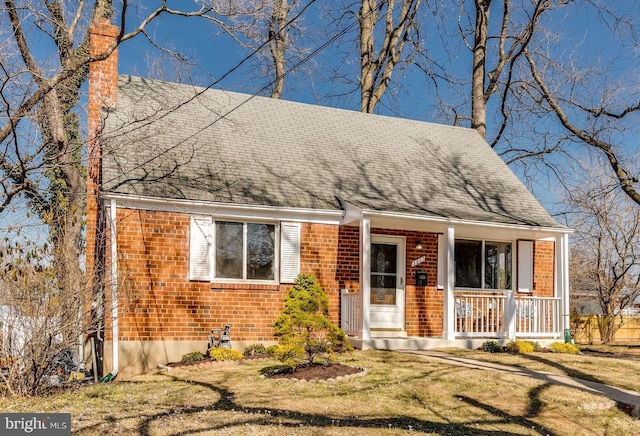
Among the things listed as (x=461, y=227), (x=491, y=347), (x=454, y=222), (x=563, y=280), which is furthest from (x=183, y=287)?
(x=563, y=280)

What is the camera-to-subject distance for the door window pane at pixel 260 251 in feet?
40.9

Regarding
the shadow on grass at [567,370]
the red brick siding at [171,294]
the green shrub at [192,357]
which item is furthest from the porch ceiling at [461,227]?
the green shrub at [192,357]

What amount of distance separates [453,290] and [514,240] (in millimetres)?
2647

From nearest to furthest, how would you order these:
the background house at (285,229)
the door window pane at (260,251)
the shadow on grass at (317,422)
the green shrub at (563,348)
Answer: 1. the shadow on grass at (317,422)
2. the background house at (285,229)
3. the door window pane at (260,251)
4. the green shrub at (563,348)

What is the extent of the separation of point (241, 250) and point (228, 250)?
256 millimetres

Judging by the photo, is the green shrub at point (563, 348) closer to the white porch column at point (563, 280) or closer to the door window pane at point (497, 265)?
the white porch column at point (563, 280)

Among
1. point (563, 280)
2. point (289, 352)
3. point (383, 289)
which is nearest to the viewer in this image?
point (289, 352)

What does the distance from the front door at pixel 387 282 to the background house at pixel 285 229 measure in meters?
0.03

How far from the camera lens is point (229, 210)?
39.6ft

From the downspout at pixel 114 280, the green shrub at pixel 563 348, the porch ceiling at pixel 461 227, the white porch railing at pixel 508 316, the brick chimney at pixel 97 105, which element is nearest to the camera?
the downspout at pixel 114 280

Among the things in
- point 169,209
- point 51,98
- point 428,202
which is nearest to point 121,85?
point 51,98

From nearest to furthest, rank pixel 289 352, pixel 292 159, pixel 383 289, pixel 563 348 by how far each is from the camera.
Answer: pixel 289 352 → pixel 563 348 → pixel 383 289 → pixel 292 159

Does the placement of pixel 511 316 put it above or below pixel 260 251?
below

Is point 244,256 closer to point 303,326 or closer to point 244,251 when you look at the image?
point 244,251
